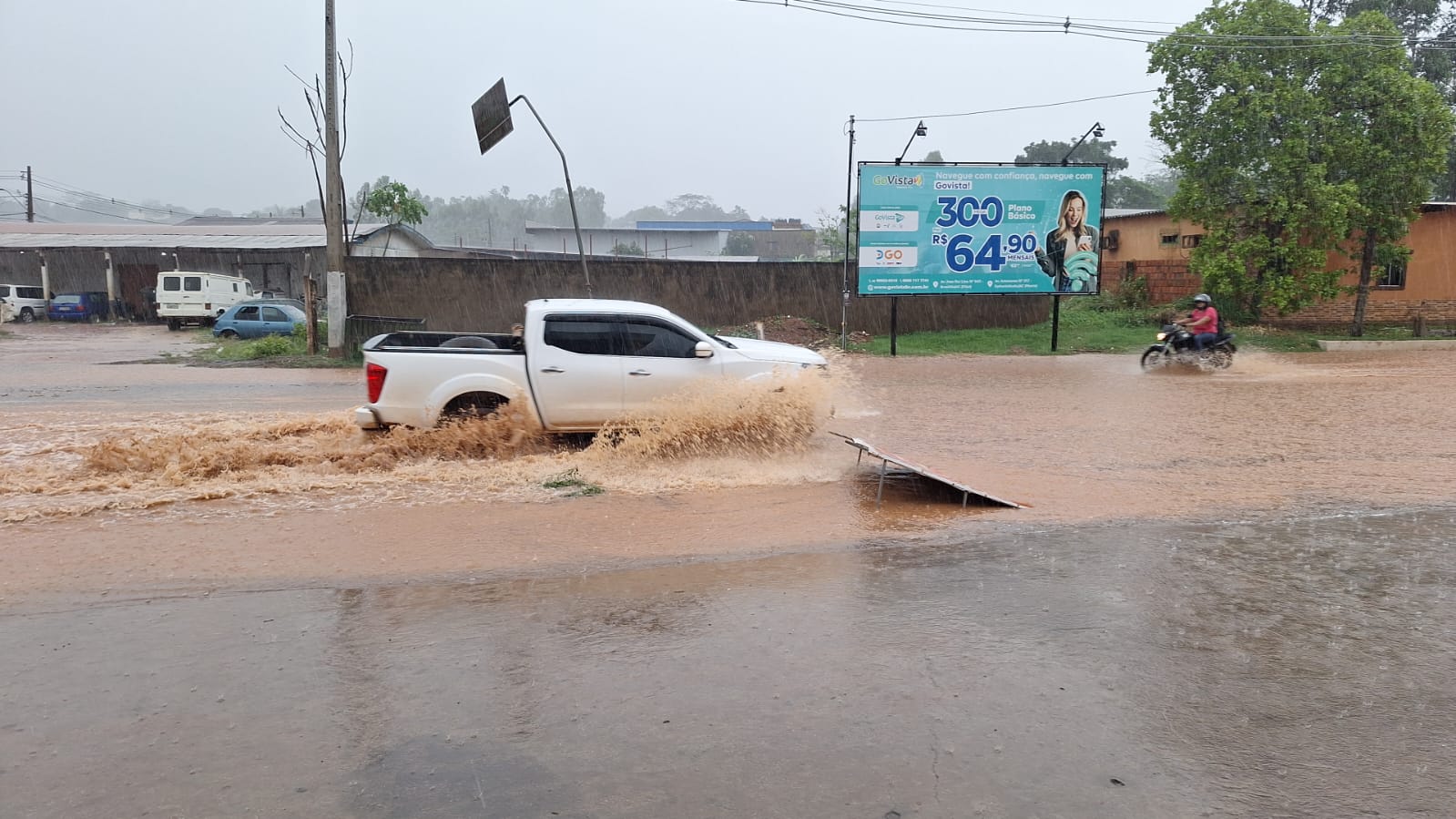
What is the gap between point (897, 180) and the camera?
20828mm

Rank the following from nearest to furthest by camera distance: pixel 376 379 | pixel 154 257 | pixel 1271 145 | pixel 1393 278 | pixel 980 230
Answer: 1. pixel 376 379
2. pixel 980 230
3. pixel 1271 145
4. pixel 1393 278
5. pixel 154 257

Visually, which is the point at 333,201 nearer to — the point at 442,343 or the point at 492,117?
the point at 492,117

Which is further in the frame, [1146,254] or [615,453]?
[1146,254]

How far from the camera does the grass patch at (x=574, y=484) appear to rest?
812 centimetres

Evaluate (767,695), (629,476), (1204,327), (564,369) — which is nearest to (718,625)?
(767,695)

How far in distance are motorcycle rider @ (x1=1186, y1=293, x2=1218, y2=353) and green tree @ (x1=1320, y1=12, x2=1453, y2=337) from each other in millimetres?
7919

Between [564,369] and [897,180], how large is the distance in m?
13.6

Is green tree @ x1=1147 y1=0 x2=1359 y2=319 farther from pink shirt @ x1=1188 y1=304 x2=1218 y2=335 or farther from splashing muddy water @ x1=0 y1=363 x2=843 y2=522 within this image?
splashing muddy water @ x1=0 y1=363 x2=843 y2=522

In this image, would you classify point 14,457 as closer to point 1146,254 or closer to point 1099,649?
point 1099,649

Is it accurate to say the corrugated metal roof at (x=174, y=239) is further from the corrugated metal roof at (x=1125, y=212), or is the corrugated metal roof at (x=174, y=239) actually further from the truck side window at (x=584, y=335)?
the truck side window at (x=584, y=335)

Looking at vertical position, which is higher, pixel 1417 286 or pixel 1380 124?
pixel 1380 124

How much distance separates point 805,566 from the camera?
622 cm

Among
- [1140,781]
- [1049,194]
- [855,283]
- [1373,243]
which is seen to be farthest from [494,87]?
[1373,243]

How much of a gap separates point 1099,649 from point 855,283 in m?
21.0
